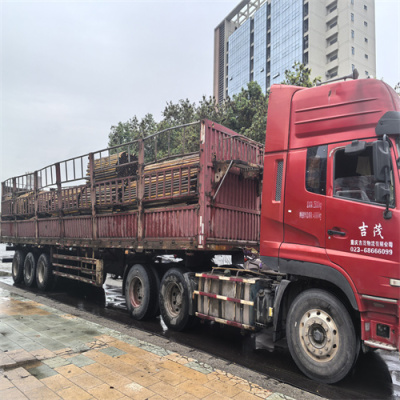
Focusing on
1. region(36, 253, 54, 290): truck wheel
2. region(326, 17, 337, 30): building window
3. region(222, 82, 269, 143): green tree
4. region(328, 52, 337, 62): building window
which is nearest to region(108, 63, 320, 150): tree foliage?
region(222, 82, 269, 143): green tree

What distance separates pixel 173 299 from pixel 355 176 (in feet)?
12.9

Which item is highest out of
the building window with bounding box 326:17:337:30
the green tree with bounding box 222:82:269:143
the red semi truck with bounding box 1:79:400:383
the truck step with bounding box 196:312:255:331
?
the building window with bounding box 326:17:337:30

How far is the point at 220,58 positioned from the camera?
271ft

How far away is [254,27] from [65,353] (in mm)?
72176

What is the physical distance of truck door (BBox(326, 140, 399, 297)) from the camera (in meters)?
3.56

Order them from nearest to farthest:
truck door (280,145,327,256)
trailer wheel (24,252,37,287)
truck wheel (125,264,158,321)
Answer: truck door (280,145,327,256) → truck wheel (125,264,158,321) → trailer wheel (24,252,37,287)

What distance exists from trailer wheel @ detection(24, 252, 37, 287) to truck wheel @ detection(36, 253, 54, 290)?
34 cm

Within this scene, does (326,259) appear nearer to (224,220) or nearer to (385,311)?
(385,311)

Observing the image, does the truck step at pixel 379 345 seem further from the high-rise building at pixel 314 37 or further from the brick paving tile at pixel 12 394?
the high-rise building at pixel 314 37

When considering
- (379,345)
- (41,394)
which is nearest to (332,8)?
(379,345)

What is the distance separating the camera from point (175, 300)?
629 centimetres

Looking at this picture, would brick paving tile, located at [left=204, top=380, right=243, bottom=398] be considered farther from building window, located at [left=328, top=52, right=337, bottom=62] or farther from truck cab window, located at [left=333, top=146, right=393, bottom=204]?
building window, located at [left=328, top=52, right=337, bottom=62]

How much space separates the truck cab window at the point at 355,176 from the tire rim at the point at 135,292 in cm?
461

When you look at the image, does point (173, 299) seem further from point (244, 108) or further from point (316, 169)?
point (244, 108)
